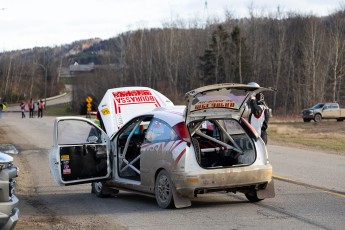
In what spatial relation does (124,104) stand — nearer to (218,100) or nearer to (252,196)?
(218,100)

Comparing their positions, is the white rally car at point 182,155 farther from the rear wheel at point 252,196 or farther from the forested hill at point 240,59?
the forested hill at point 240,59

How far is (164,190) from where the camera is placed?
9.58m

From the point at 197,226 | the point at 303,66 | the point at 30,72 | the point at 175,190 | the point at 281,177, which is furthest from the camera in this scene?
the point at 30,72

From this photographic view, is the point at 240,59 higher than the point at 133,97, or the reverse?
the point at 240,59

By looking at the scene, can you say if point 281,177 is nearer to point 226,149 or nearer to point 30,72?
point 226,149

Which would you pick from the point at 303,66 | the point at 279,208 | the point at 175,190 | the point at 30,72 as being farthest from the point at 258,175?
the point at 30,72

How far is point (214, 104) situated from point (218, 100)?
3.7 inches

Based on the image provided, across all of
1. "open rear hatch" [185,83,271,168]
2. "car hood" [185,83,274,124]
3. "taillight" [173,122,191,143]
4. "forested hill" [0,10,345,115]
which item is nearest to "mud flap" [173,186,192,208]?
"open rear hatch" [185,83,271,168]

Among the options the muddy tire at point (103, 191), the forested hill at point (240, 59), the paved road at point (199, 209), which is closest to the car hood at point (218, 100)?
the paved road at point (199, 209)

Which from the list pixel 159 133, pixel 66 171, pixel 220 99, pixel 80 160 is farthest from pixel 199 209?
pixel 66 171

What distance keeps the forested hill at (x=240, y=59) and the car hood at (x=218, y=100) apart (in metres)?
65.0

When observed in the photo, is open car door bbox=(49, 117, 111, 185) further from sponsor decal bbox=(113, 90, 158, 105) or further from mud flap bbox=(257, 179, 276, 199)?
sponsor decal bbox=(113, 90, 158, 105)

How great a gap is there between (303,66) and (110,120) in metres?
75.2

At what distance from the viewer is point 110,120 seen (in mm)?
13828
